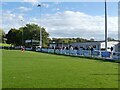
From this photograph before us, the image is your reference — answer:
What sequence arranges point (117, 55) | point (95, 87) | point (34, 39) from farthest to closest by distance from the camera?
1. point (34, 39)
2. point (117, 55)
3. point (95, 87)

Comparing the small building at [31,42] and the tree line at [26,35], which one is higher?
the tree line at [26,35]

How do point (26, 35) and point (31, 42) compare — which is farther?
point (26, 35)

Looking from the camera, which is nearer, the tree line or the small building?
the small building

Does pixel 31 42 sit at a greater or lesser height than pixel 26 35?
lesser

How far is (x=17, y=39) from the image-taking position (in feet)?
527

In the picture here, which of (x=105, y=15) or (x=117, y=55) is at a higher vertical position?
(x=105, y=15)

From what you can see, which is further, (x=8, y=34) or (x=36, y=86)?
(x=8, y=34)

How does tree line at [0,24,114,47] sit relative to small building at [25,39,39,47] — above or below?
above

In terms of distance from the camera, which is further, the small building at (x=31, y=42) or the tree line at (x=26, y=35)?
the tree line at (x=26, y=35)

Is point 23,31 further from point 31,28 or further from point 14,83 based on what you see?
point 14,83

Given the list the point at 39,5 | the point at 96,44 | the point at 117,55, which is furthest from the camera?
the point at 96,44

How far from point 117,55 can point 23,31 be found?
121 metres

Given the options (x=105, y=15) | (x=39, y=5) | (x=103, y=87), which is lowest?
(x=103, y=87)

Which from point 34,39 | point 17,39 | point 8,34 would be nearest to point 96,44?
point 34,39
